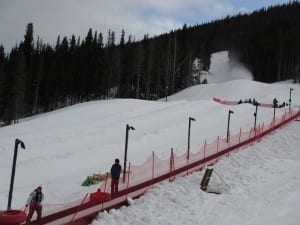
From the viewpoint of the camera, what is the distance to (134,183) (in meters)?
18.8

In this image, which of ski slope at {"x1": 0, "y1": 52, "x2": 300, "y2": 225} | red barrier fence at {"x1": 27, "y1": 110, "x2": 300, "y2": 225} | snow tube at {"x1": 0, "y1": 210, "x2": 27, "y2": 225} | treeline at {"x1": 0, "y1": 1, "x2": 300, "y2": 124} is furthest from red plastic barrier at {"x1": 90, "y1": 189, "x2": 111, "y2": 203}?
treeline at {"x1": 0, "y1": 1, "x2": 300, "y2": 124}

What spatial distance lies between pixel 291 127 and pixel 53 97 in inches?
2585

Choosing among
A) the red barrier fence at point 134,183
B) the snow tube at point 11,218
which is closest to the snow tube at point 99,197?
the red barrier fence at point 134,183

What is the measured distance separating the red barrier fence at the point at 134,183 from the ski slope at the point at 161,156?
46 centimetres

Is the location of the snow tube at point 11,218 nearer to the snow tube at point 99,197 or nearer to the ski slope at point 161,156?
the ski slope at point 161,156

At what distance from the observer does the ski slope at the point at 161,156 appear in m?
17.0

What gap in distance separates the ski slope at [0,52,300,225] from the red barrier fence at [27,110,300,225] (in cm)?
46

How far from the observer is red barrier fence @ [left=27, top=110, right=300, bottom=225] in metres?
14.3

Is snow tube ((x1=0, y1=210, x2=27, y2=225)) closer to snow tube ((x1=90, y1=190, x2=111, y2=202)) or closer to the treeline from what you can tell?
snow tube ((x1=90, y1=190, x2=111, y2=202))

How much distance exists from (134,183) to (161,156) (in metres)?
11.3

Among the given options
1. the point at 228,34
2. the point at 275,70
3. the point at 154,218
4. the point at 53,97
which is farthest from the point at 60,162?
the point at 228,34

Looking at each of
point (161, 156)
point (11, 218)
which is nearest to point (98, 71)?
point (161, 156)

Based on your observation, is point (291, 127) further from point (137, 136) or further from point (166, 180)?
point (166, 180)

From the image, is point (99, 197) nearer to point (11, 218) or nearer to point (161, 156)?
point (11, 218)
